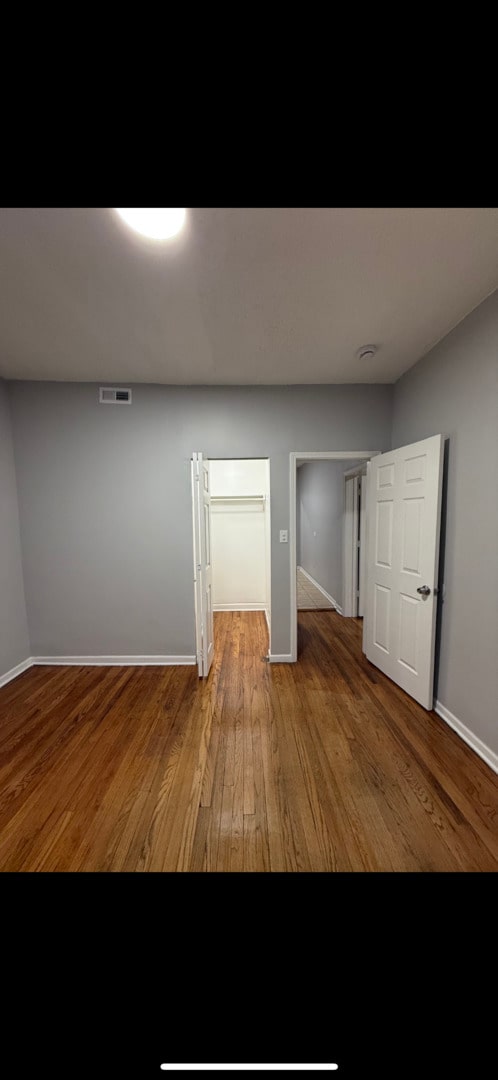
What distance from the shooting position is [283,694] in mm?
2510

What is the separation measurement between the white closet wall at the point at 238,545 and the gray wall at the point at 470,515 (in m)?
2.55

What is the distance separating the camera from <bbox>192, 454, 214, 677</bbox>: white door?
2.58m

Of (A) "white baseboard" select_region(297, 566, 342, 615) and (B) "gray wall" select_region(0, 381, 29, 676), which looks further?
(A) "white baseboard" select_region(297, 566, 342, 615)

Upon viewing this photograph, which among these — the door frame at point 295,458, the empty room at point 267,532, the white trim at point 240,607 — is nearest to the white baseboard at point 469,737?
the empty room at point 267,532

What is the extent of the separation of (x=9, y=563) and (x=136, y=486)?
1.34 meters

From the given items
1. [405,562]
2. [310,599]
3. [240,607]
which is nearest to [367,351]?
[405,562]

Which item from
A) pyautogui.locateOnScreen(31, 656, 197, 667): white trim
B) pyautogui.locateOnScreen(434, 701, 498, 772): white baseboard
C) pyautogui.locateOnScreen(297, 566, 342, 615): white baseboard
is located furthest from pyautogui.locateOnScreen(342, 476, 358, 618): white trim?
pyautogui.locateOnScreen(31, 656, 197, 667): white trim

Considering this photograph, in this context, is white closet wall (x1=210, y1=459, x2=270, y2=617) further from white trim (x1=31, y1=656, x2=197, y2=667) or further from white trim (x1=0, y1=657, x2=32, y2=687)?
white trim (x1=0, y1=657, x2=32, y2=687)

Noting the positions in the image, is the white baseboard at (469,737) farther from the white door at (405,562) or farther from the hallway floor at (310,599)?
the hallway floor at (310,599)

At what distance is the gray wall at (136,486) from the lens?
2.90 meters

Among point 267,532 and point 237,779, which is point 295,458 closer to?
point 267,532

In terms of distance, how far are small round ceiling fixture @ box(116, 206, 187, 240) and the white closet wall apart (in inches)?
123
